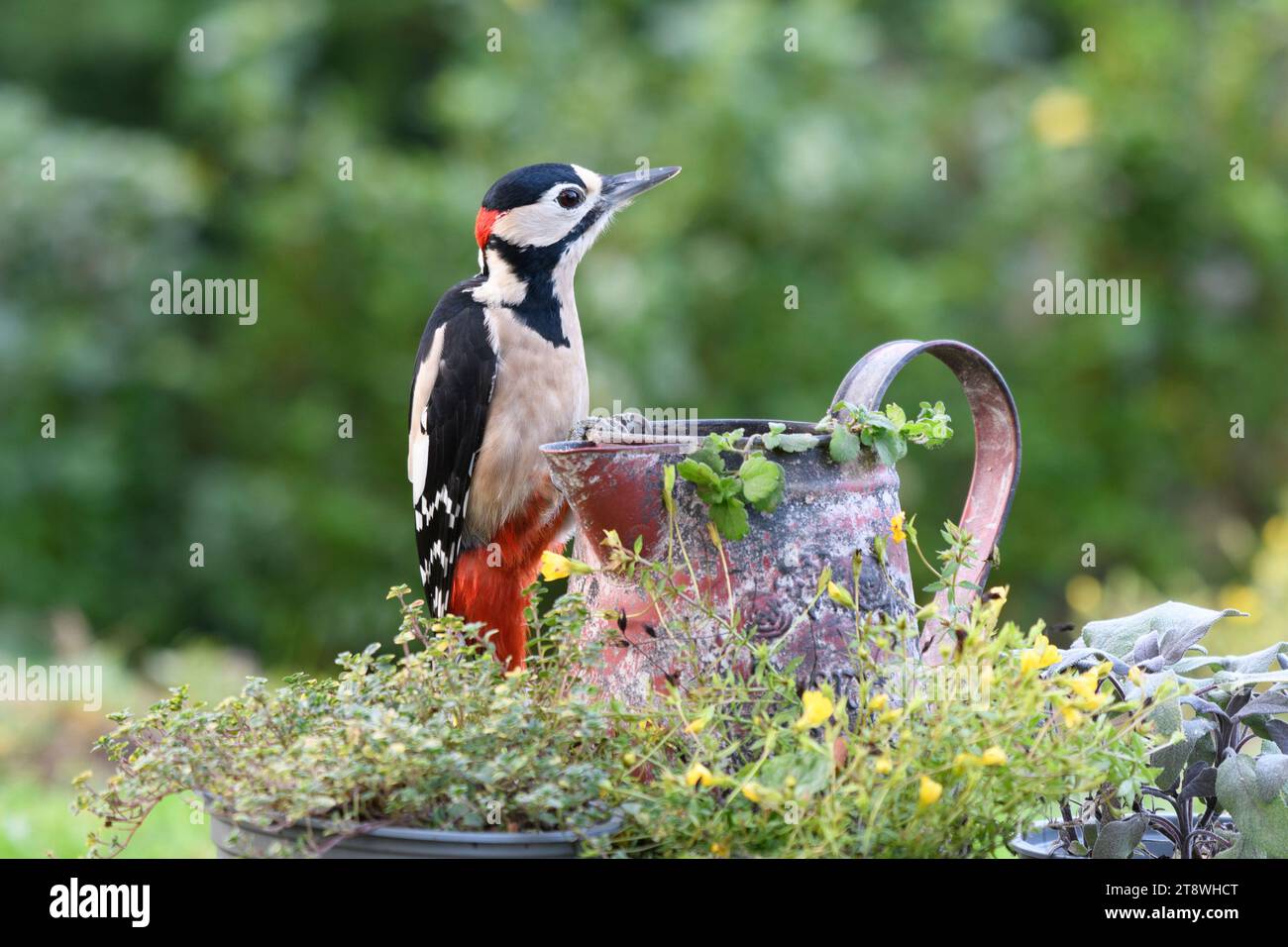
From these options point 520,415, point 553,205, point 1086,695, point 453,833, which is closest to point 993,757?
point 1086,695

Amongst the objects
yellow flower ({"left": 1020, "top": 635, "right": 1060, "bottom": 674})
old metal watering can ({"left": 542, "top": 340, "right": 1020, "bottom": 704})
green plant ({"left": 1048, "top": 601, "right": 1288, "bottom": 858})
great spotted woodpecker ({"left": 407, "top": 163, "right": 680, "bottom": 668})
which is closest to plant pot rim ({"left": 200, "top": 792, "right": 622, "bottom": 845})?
old metal watering can ({"left": 542, "top": 340, "right": 1020, "bottom": 704})

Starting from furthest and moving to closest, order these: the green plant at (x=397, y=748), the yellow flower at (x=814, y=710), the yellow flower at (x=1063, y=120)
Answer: the yellow flower at (x=1063, y=120) → the green plant at (x=397, y=748) → the yellow flower at (x=814, y=710)

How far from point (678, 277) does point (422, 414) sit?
258 cm

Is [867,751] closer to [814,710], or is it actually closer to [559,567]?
[814,710]

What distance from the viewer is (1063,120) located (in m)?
5.75

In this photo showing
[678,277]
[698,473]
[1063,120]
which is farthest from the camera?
[1063,120]

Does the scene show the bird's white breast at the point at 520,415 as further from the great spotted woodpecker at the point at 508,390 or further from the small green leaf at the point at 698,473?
the small green leaf at the point at 698,473

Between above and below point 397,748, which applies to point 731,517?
above

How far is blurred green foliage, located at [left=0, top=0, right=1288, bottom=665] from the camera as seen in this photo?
5621 millimetres

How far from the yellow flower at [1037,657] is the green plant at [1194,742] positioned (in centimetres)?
11

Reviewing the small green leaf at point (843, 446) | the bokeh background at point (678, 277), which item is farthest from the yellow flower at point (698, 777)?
the bokeh background at point (678, 277)

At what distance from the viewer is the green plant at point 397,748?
158cm

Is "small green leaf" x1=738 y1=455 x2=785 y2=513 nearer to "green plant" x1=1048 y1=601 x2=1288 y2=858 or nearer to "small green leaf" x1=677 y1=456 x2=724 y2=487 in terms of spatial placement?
"small green leaf" x1=677 y1=456 x2=724 y2=487

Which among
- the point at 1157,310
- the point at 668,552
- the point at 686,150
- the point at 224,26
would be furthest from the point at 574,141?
the point at 668,552
